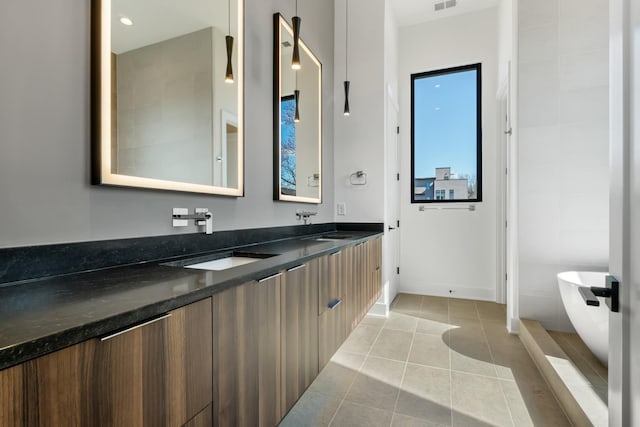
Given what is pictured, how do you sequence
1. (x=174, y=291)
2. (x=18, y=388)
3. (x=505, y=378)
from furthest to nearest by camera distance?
(x=505, y=378) → (x=174, y=291) → (x=18, y=388)

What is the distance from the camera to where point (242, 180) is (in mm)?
1766

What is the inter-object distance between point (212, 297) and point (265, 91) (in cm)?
164

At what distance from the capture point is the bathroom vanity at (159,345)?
1.55 ft

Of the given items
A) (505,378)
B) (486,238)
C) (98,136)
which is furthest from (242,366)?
(486,238)

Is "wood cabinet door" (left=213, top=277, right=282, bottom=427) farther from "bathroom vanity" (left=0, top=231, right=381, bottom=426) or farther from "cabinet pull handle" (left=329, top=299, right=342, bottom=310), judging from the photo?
"cabinet pull handle" (left=329, top=299, right=342, bottom=310)

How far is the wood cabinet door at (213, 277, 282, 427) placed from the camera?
836 mm

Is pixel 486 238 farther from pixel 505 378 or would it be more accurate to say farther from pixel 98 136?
pixel 98 136

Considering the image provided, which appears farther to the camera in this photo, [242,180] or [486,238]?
[486,238]

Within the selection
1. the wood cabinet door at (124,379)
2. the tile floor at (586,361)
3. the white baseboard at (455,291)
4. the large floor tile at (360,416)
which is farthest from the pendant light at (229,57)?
the white baseboard at (455,291)

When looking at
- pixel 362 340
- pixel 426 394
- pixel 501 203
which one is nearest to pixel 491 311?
pixel 501 203

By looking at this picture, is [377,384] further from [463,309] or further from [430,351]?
[463,309]

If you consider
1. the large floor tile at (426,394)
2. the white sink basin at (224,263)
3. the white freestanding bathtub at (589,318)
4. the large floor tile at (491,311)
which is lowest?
the large floor tile at (491,311)

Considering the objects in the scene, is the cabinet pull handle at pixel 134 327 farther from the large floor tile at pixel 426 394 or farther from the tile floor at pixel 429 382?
the large floor tile at pixel 426 394

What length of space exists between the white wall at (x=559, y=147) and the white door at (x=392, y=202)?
1.21 meters
